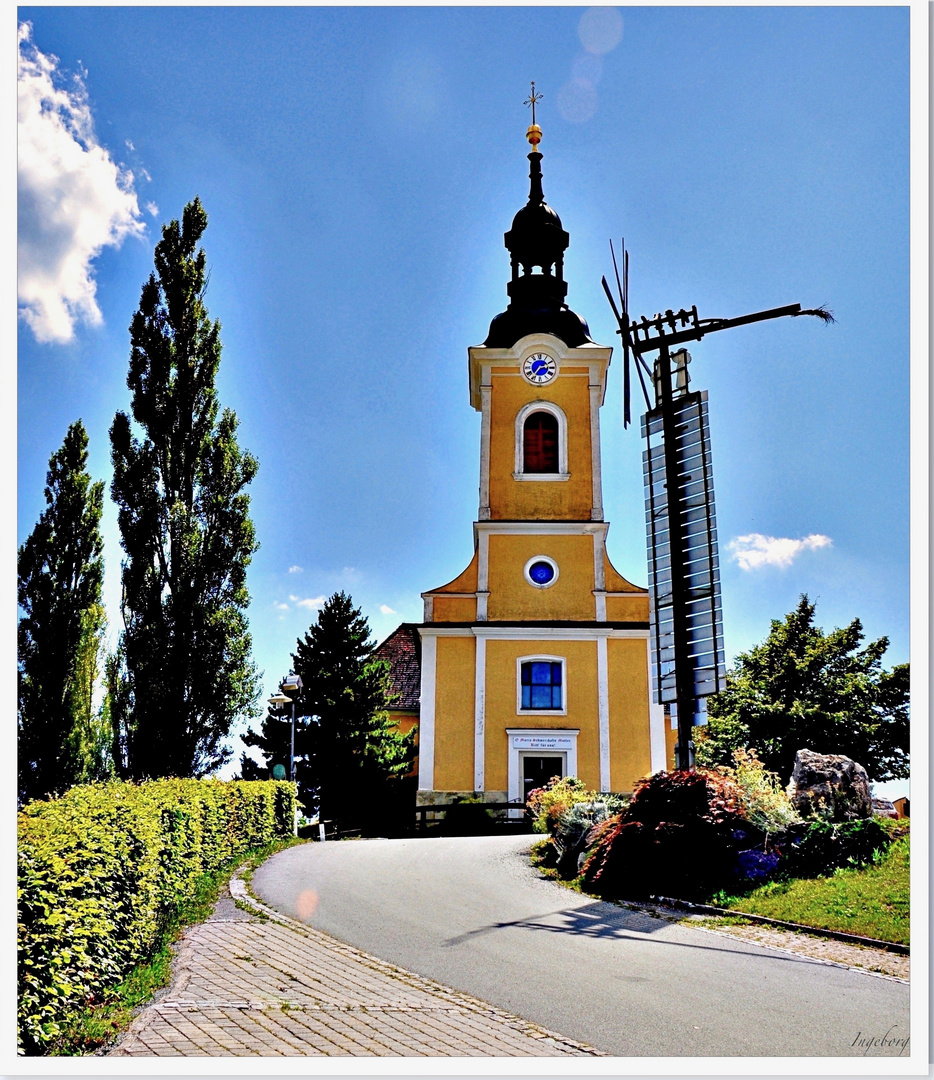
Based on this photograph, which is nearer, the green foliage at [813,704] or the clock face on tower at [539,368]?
the green foliage at [813,704]

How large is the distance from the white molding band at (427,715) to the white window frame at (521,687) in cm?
227

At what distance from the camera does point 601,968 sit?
721 centimetres

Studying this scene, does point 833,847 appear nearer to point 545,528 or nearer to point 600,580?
point 600,580

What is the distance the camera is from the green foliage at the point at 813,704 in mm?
25516

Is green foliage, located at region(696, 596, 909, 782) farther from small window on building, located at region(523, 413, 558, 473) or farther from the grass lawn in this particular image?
the grass lawn

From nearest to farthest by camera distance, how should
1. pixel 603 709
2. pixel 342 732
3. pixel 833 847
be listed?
pixel 833 847 < pixel 603 709 < pixel 342 732

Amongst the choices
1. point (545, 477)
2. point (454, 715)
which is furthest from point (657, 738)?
point (545, 477)

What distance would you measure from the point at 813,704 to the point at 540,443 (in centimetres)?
1060

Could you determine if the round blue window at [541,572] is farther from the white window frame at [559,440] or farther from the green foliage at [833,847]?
the green foliage at [833,847]

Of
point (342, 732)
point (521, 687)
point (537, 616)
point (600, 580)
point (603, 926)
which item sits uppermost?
point (600, 580)

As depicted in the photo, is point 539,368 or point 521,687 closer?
point 521,687

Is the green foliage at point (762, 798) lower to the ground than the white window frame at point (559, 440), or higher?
lower

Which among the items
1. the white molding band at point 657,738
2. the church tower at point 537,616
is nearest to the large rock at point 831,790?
the white molding band at point 657,738

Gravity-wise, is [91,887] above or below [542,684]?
above
